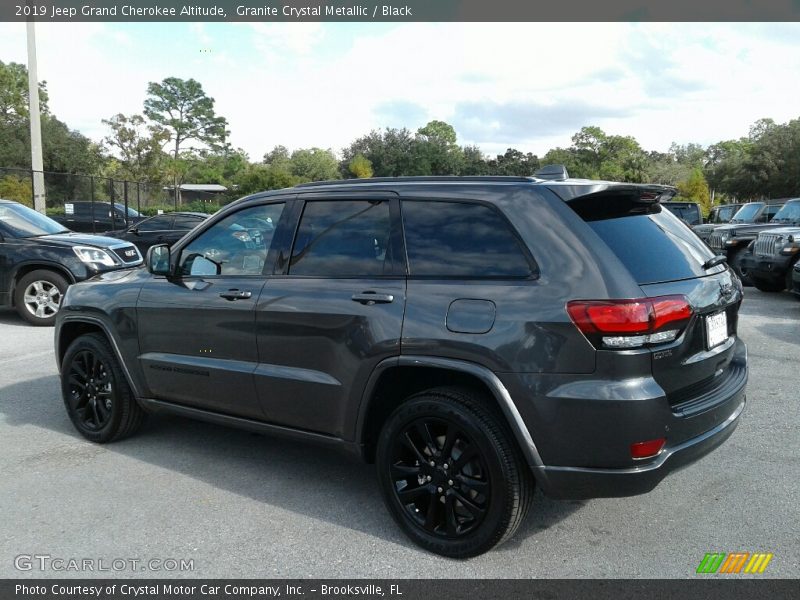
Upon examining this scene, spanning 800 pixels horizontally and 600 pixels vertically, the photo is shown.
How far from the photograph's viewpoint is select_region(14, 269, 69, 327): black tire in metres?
10.1

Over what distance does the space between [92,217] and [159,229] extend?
20.6 ft

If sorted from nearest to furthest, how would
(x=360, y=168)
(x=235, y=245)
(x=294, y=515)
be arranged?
1. (x=294, y=515)
2. (x=235, y=245)
3. (x=360, y=168)

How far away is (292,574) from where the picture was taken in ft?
10.6

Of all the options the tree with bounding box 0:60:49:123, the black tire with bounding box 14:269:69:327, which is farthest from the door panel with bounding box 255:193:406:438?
the tree with bounding box 0:60:49:123

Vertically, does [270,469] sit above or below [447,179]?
below

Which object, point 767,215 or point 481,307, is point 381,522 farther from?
point 767,215

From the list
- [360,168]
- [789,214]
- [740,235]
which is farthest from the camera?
[360,168]

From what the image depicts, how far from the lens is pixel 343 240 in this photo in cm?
390

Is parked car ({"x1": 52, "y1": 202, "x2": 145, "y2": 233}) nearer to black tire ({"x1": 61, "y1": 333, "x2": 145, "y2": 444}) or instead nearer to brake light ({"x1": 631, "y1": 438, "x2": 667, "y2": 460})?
black tire ({"x1": 61, "y1": 333, "x2": 145, "y2": 444})

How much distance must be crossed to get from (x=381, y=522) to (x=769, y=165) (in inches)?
2214

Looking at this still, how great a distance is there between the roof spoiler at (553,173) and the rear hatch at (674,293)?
36 cm

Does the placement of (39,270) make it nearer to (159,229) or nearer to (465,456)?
(159,229)

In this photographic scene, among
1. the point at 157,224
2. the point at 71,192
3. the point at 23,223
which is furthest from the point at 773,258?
the point at 71,192

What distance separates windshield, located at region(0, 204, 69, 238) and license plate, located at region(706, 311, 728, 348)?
9.98 m
